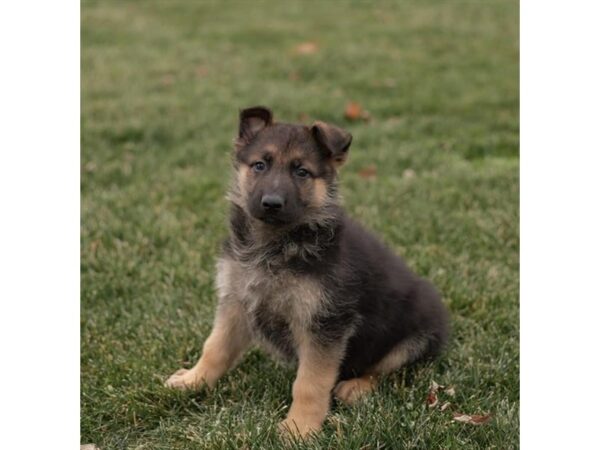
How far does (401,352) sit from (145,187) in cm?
382

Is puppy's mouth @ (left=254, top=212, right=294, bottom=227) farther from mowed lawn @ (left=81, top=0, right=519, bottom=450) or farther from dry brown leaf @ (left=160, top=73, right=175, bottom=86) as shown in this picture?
dry brown leaf @ (left=160, top=73, right=175, bottom=86)

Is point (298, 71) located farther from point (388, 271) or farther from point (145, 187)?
point (388, 271)

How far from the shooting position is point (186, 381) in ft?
14.3

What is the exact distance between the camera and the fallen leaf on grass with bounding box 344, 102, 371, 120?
954 centimetres

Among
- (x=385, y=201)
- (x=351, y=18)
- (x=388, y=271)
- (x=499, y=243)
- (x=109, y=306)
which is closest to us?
(x=388, y=271)

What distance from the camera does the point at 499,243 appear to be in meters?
6.41

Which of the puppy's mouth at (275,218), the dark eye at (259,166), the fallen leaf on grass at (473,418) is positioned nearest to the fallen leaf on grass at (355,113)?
the dark eye at (259,166)

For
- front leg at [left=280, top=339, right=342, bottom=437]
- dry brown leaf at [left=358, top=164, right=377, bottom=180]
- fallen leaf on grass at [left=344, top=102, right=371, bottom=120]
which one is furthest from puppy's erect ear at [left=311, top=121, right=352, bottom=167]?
fallen leaf on grass at [left=344, top=102, right=371, bottom=120]

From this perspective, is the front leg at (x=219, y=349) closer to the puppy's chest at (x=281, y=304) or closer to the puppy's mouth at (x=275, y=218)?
the puppy's chest at (x=281, y=304)

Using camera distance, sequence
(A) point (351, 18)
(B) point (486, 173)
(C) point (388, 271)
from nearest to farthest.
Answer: (C) point (388, 271) → (B) point (486, 173) → (A) point (351, 18)

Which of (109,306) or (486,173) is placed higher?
(486,173)

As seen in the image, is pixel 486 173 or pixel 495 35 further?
pixel 495 35

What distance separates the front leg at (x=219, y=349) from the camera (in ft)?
14.2

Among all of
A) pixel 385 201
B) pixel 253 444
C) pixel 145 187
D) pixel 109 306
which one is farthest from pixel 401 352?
pixel 145 187
